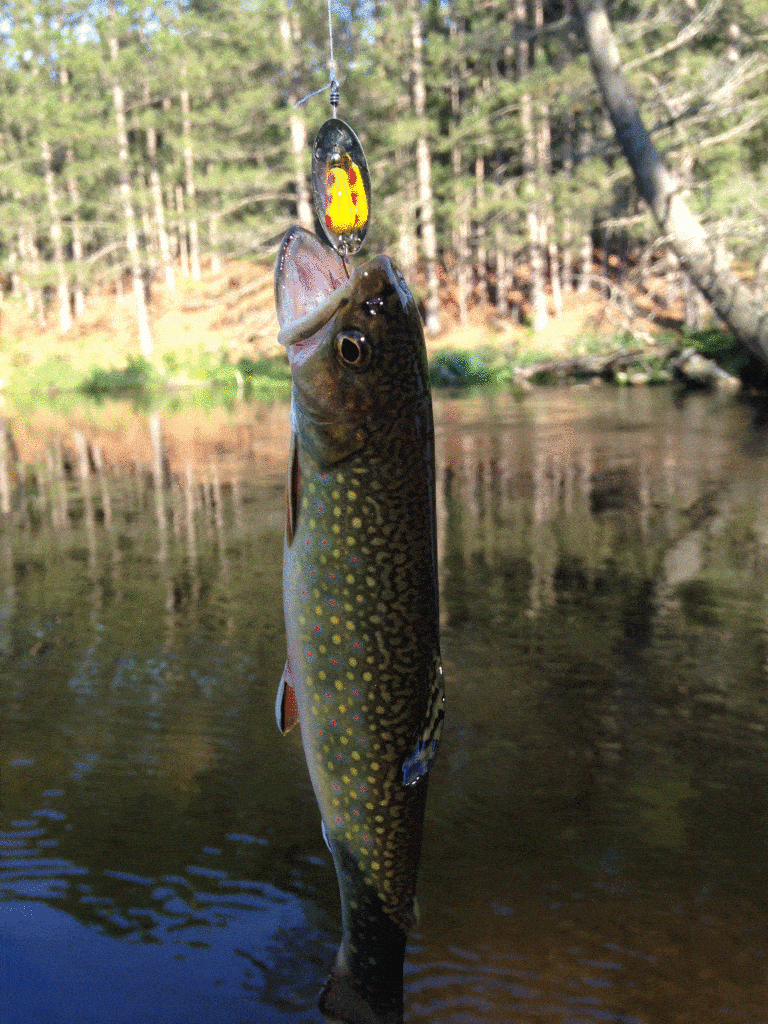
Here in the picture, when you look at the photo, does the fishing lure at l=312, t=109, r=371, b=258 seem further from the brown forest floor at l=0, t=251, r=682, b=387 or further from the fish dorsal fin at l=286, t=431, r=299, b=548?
the brown forest floor at l=0, t=251, r=682, b=387

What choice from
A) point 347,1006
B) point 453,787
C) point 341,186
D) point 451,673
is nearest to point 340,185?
point 341,186

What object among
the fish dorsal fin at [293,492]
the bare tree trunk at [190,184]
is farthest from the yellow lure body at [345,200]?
the bare tree trunk at [190,184]

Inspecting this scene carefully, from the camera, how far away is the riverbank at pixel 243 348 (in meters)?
29.4

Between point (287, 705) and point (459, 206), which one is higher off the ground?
point (459, 206)

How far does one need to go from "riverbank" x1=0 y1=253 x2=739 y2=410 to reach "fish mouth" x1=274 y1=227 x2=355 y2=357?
20.8 metres

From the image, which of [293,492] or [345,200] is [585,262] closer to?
[345,200]

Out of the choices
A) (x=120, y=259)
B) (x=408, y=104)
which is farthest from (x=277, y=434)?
(x=120, y=259)

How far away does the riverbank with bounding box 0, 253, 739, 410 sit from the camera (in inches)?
1156

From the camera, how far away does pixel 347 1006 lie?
254cm

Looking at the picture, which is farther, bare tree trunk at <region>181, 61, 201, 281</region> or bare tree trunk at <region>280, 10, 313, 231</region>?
bare tree trunk at <region>181, 61, 201, 281</region>

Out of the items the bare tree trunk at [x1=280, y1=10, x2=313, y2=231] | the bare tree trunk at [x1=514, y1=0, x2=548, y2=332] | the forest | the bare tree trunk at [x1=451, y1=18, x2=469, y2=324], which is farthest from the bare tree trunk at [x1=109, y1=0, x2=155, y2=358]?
the bare tree trunk at [x1=514, y1=0, x2=548, y2=332]

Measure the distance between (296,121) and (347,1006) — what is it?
37.6 meters

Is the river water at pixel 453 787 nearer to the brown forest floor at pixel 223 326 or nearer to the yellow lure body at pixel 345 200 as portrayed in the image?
the yellow lure body at pixel 345 200

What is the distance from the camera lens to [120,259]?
5878 centimetres
